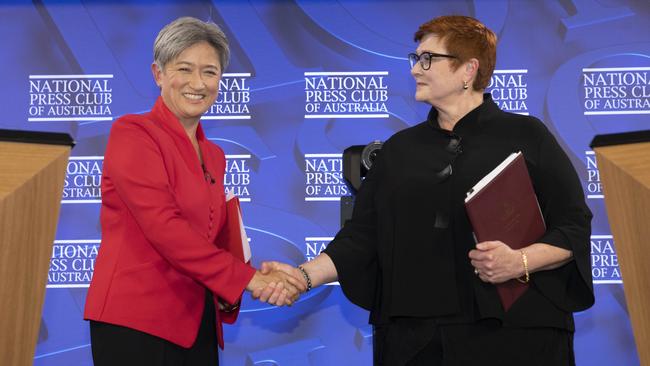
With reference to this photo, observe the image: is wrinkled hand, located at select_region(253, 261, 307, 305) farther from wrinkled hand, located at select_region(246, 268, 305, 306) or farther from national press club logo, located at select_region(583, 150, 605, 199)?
national press club logo, located at select_region(583, 150, 605, 199)

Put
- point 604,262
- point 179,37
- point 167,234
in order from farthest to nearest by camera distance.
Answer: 1. point 604,262
2. point 179,37
3. point 167,234

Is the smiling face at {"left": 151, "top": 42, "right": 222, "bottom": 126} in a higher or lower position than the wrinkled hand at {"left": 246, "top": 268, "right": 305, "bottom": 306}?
higher

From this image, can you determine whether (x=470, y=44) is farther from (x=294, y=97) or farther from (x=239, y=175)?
(x=239, y=175)

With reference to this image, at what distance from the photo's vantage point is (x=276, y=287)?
9.52 feet

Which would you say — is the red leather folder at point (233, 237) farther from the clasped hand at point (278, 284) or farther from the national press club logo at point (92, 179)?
the national press club logo at point (92, 179)

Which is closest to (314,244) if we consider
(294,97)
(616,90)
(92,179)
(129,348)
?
(294,97)

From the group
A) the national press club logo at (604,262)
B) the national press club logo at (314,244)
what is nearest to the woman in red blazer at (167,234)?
the national press club logo at (314,244)

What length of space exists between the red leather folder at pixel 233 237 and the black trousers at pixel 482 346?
2.15 ft

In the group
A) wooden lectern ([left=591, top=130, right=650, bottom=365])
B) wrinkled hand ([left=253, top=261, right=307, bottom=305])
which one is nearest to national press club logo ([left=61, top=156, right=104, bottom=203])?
wrinkled hand ([left=253, top=261, right=307, bottom=305])

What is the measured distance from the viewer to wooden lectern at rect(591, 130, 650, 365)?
201 centimetres

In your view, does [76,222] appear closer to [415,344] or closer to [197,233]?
[197,233]

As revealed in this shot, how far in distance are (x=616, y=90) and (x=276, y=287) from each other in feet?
8.64

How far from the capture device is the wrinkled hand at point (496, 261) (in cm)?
237

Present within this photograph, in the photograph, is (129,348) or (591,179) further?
(591,179)
